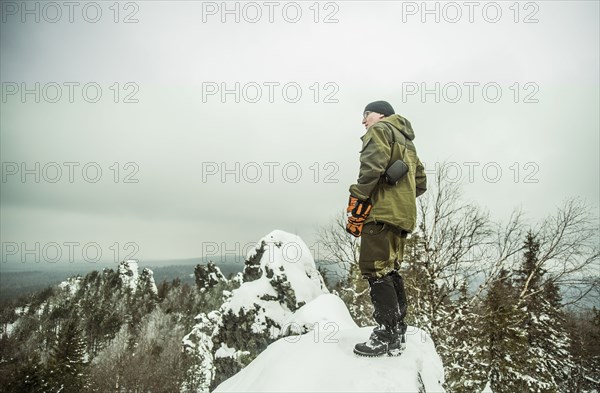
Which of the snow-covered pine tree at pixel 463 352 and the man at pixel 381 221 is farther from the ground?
the man at pixel 381 221

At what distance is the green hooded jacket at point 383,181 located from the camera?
10.3ft

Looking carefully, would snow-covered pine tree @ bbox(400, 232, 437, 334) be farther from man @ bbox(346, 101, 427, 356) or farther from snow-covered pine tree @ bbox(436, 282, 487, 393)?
man @ bbox(346, 101, 427, 356)

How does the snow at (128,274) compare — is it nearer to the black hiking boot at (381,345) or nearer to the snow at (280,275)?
the snow at (280,275)

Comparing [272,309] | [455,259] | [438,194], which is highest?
[438,194]

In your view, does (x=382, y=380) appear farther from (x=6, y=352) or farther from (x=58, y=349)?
(x=6, y=352)

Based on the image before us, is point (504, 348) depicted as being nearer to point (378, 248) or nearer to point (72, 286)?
point (378, 248)

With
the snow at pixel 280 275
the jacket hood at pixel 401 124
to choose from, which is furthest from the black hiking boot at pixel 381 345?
the snow at pixel 280 275

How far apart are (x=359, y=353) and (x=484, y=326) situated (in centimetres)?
2031

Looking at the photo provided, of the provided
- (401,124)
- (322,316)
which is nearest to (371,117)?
(401,124)

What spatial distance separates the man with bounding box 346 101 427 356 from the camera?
125 inches

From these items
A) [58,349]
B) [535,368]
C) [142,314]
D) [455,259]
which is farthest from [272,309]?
[142,314]

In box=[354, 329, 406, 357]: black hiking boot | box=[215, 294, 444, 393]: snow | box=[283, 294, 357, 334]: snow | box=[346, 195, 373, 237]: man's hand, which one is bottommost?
box=[283, 294, 357, 334]: snow

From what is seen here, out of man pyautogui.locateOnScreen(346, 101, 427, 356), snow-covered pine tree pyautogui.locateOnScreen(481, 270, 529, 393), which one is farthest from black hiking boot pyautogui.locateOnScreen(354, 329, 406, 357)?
snow-covered pine tree pyautogui.locateOnScreen(481, 270, 529, 393)

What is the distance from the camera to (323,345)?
136 inches
